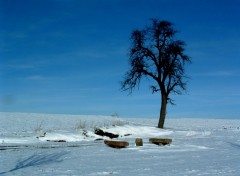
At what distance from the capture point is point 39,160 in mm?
11906

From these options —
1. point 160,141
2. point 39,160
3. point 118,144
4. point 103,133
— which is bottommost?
point 39,160

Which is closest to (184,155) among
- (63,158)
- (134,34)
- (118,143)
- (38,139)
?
(118,143)

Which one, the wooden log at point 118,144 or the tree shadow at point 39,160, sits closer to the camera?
the tree shadow at point 39,160

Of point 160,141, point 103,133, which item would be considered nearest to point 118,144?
point 160,141

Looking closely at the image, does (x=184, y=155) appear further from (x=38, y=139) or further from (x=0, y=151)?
(x=38, y=139)

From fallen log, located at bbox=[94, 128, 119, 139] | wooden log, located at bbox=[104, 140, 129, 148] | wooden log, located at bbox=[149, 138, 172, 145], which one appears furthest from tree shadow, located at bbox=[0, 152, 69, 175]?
fallen log, located at bbox=[94, 128, 119, 139]

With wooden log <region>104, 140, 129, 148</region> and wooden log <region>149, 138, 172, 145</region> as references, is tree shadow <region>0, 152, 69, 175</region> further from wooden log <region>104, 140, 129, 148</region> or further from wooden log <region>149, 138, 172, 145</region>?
wooden log <region>149, 138, 172, 145</region>

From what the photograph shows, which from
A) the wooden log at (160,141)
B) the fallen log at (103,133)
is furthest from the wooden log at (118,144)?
the fallen log at (103,133)

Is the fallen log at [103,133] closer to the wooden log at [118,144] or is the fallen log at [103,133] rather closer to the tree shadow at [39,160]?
the wooden log at [118,144]

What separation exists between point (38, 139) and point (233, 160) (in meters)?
10.5

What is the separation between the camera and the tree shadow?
35.6 feet

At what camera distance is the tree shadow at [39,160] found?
10.9 m

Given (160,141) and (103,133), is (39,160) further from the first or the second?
(103,133)

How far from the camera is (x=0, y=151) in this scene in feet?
46.0
